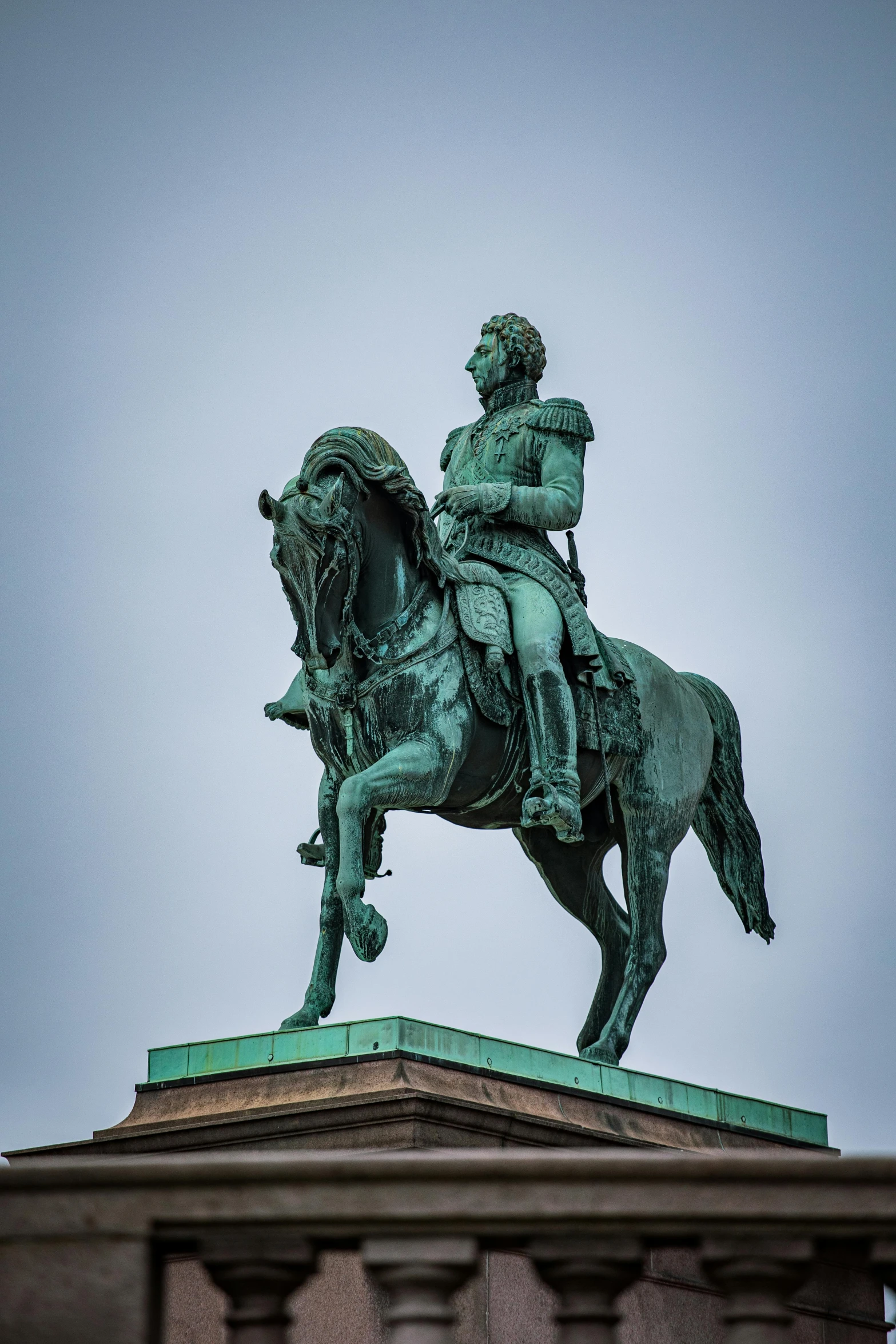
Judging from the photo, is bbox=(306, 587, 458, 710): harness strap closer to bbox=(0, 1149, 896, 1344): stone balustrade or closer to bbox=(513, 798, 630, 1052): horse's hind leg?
bbox=(513, 798, 630, 1052): horse's hind leg

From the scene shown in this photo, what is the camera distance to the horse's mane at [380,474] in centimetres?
880

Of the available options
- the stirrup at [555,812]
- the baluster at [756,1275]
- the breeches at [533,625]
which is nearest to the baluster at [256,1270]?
the baluster at [756,1275]

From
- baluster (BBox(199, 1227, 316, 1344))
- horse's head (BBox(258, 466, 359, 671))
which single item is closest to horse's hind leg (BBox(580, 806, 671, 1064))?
horse's head (BBox(258, 466, 359, 671))

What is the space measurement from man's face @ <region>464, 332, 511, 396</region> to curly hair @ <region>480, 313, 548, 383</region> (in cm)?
3

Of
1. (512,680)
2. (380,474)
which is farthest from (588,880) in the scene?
(380,474)

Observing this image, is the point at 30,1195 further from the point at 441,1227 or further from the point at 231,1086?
the point at 231,1086

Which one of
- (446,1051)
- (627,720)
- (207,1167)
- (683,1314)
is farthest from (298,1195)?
(627,720)

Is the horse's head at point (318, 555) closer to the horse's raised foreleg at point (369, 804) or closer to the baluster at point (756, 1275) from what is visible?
the horse's raised foreleg at point (369, 804)

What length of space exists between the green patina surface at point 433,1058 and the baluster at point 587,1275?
4220 millimetres

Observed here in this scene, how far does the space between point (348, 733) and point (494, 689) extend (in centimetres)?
72

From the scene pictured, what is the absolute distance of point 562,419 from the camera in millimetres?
10000

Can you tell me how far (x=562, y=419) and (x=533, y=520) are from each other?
0.57 meters

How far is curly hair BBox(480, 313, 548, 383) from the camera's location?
10.4 metres

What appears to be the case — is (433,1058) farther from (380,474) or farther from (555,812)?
(380,474)
